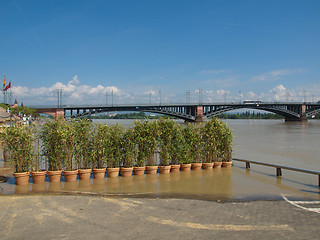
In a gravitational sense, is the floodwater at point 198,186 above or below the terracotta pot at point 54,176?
below

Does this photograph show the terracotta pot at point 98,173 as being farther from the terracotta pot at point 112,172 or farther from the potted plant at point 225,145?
the potted plant at point 225,145

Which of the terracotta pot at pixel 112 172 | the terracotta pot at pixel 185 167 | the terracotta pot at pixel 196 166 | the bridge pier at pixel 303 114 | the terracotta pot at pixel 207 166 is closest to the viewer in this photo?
the terracotta pot at pixel 112 172

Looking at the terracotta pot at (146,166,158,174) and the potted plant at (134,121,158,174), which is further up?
the potted plant at (134,121,158,174)

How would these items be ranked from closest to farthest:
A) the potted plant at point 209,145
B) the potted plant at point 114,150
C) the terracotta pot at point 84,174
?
the terracotta pot at point 84,174 → the potted plant at point 114,150 → the potted plant at point 209,145

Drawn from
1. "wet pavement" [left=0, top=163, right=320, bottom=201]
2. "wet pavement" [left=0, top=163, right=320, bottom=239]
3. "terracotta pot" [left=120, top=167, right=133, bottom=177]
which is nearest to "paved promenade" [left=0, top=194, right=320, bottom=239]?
"wet pavement" [left=0, top=163, right=320, bottom=239]

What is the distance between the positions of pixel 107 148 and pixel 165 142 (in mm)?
2604

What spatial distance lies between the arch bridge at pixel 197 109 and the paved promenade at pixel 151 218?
5723cm

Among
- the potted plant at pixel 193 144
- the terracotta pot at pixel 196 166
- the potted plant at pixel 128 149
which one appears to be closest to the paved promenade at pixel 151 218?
the potted plant at pixel 128 149

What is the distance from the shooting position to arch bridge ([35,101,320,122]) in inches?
2808

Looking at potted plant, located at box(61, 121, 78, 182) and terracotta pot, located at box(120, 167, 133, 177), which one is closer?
potted plant, located at box(61, 121, 78, 182)

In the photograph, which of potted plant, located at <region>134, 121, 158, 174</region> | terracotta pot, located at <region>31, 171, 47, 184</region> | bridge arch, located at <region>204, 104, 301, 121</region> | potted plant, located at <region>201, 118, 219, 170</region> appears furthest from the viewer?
bridge arch, located at <region>204, 104, 301, 121</region>

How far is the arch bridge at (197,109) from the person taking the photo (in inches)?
2808

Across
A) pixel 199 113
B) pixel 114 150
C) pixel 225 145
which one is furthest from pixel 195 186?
pixel 199 113

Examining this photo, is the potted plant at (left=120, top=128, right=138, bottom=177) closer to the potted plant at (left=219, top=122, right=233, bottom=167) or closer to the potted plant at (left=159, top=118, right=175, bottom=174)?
the potted plant at (left=159, top=118, right=175, bottom=174)
